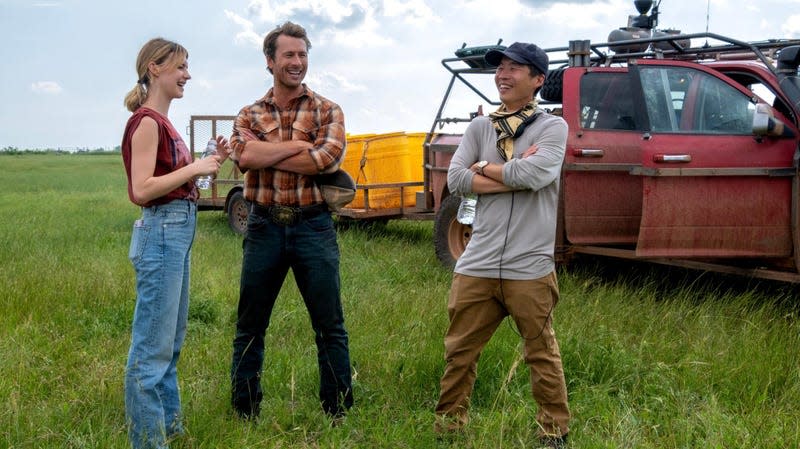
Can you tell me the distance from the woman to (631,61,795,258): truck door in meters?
3.65

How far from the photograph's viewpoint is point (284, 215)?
4.02m

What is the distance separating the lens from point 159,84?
3.56m

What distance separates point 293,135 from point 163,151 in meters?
0.74

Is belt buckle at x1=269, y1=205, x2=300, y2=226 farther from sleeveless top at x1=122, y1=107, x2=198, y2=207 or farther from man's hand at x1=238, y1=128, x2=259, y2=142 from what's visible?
sleeveless top at x1=122, y1=107, x2=198, y2=207

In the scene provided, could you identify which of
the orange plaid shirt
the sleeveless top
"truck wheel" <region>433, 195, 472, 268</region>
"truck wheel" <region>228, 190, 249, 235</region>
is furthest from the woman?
"truck wheel" <region>228, 190, 249, 235</region>

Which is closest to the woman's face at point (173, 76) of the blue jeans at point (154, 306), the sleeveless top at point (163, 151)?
the sleeveless top at point (163, 151)

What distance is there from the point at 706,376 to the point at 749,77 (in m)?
3.03

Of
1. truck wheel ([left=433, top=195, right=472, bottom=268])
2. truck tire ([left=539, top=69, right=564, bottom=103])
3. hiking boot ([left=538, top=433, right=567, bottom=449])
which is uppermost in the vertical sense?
truck tire ([left=539, top=69, right=564, bottom=103])

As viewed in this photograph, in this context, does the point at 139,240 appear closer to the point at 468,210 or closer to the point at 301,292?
the point at 301,292

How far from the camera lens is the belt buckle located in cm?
402

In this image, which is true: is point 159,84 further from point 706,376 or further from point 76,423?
point 706,376

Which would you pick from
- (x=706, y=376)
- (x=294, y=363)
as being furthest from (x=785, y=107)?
(x=294, y=363)

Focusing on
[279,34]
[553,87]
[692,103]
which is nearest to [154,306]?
[279,34]

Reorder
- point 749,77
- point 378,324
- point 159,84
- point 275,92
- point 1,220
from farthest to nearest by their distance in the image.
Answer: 1. point 1,220
2. point 749,77
3. point 378,324
4. point 275,92
5. point 159,84
